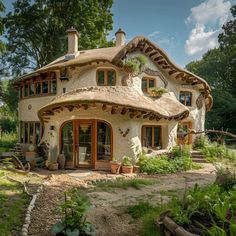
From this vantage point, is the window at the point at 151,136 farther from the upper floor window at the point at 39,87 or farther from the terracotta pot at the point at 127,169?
the upper floor window at the point at 39,87

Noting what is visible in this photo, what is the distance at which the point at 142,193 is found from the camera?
310 inches


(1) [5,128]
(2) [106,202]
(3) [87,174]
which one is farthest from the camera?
(1) [5,128]

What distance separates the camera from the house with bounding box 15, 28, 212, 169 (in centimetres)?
1171

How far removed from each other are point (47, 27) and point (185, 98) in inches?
742

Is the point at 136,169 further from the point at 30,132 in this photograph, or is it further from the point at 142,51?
the point at 30,132

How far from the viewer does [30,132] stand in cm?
1712

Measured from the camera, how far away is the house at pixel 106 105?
11711mm

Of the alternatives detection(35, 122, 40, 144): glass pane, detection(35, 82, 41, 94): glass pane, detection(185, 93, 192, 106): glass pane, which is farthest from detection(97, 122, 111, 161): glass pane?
detection(185, 93, 192, 106): glass pane

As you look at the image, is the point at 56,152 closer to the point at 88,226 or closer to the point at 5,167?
the point at 5,167

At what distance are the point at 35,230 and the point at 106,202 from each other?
93.4 inches

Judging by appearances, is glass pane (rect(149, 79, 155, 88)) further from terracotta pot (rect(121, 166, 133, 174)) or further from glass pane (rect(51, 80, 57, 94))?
terracotta pot (rect(121, 166, 133, 174))

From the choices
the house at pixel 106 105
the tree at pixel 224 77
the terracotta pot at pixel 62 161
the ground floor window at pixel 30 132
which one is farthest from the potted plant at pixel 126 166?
the tree at pixel 224 77

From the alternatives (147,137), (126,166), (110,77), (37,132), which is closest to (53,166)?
(126,166)

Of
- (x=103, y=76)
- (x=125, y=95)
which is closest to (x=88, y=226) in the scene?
(x=125, y=95)
